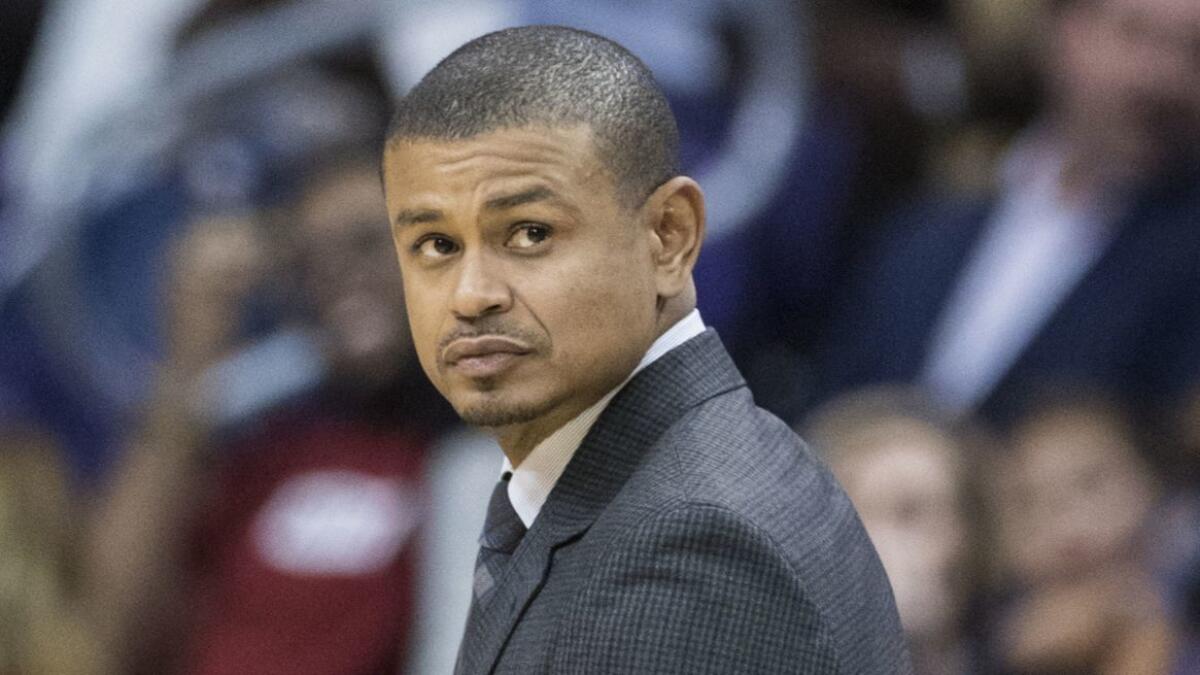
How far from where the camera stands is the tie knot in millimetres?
1704

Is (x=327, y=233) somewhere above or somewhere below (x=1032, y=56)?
below

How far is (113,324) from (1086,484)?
2.28m

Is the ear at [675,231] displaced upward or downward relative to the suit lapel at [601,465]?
upward

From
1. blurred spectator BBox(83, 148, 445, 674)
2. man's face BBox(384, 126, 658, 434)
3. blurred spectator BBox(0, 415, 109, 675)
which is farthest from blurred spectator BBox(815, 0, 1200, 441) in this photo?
man's face BBox(384, 126, 658, 434)

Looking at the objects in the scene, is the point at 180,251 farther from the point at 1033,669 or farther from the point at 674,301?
the point at 674,301

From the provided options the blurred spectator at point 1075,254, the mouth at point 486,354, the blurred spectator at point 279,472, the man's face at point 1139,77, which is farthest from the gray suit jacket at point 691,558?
the blurred spectator at point 279,472

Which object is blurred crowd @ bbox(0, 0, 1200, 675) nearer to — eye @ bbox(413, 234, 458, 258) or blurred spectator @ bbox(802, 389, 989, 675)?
blurred spectator @ bbox(802, 389, 989, 675)

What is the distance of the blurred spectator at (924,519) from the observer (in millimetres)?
3207

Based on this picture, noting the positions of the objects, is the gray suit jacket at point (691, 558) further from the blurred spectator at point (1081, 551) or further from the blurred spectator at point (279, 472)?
the blurred spectator at point (279, 472)

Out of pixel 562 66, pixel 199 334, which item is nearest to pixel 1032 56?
pixel 199 334

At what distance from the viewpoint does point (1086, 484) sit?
130 inches

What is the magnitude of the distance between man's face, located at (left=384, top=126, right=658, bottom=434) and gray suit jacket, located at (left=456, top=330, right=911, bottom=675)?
0.07 metres

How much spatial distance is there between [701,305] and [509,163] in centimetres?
238

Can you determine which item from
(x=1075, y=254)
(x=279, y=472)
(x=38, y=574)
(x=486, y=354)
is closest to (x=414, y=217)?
(x=486, y=354)
